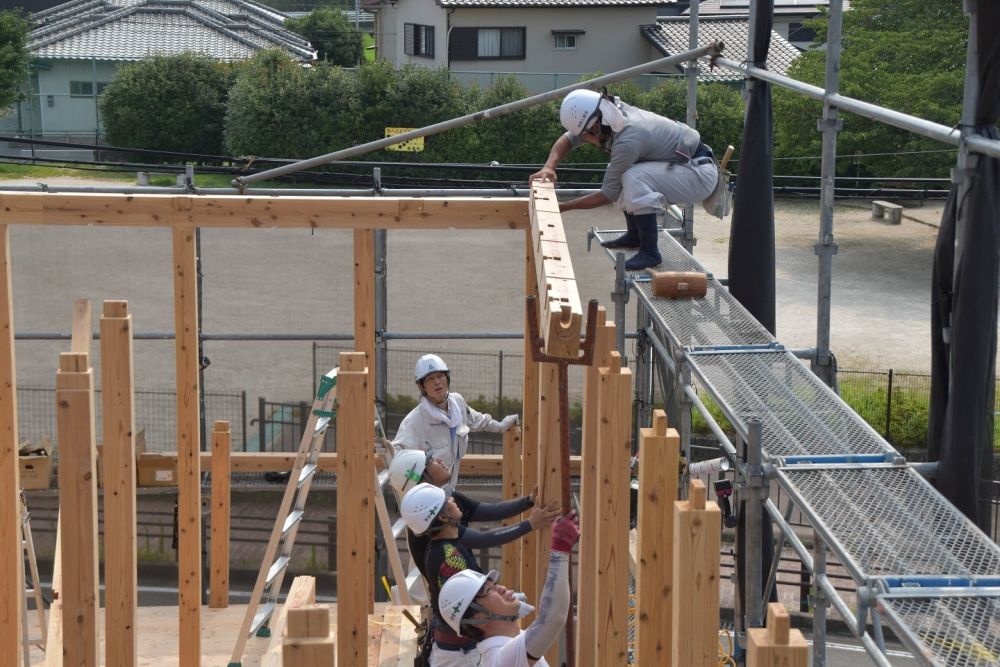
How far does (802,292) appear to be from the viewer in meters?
23.6

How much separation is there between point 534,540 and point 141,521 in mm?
7832

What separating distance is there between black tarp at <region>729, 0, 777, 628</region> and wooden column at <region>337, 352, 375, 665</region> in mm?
3188

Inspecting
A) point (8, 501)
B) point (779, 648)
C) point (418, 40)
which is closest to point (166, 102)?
point (418, 40)

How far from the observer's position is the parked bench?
98.0 ft

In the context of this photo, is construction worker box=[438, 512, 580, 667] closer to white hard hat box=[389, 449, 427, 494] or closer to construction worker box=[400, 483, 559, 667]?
construction worker box=[400, 483, 559, 667]

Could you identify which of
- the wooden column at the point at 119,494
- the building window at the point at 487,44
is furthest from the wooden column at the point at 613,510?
the building window at the point at 487,44

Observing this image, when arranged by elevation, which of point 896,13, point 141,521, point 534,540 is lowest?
point 141,521

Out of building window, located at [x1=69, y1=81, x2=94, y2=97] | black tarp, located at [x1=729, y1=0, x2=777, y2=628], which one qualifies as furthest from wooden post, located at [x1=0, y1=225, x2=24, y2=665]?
building window, located at [x1=69, y1=81, x2=94, y2=97]

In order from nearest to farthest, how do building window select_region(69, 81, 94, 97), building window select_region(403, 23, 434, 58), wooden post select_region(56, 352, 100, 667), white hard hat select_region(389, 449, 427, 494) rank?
1. wooden post select_region(56, 352, 100, 667)
2. white hard hat select_region(389, 449, 427, 494)
3. building window select_region(403, 23, 434, 58)
4. building window select_region(69, 81, 94, 97)

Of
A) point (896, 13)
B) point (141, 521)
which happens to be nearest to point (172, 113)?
point (896, 13)

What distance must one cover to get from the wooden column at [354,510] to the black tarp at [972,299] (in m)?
2.65

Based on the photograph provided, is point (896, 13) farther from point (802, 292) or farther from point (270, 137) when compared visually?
point (270, 137)

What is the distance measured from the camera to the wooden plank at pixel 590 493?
5.56 metres

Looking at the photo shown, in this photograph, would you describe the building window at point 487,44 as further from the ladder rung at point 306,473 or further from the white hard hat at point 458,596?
the white hard hat at point 458,596
